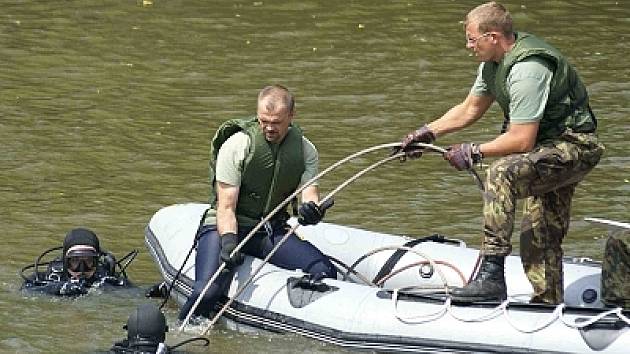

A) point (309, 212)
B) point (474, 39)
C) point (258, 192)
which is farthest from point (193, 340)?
point (474, 39)

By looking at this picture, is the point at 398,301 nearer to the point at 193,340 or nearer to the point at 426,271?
the point at 426,271

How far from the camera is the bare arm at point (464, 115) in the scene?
9.02 metres

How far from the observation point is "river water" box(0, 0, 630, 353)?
1104 centimetres

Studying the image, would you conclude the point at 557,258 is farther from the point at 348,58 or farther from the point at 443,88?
the point at 348,58

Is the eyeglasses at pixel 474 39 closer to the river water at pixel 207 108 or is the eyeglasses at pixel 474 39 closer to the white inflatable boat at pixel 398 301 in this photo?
the white inflatable boat at pixel 398 301

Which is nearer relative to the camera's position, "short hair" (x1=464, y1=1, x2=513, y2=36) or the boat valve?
"short hair" (x1=464, y1=1, x2=513, y2=36)

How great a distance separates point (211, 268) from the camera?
9195 millimetres

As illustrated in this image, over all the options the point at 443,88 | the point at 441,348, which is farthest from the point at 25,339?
the point at 443,88

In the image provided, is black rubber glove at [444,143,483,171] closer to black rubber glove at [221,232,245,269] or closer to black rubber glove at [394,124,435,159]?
black rubber glove at [394,124,435,159]

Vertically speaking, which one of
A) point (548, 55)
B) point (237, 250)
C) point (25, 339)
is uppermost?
point (548, 55)

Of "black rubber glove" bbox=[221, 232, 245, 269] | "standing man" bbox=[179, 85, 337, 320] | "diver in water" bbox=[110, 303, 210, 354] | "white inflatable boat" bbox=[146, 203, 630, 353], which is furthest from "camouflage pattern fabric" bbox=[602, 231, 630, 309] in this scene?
"diver in water" bbox=[110, 303, 210, 354]

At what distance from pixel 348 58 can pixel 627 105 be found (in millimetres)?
3390

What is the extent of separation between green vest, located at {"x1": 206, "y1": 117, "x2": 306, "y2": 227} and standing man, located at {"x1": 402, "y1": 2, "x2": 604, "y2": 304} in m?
1.17

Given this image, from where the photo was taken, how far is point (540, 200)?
8852 mm
